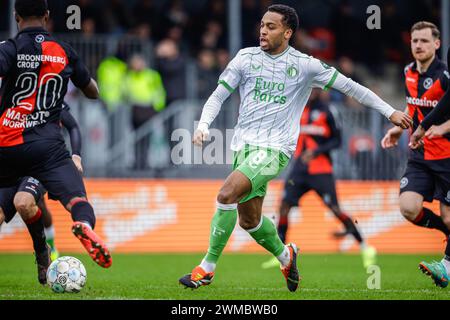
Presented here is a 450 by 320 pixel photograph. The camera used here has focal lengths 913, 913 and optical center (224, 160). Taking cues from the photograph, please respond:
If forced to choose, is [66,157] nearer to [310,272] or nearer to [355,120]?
[310,272]

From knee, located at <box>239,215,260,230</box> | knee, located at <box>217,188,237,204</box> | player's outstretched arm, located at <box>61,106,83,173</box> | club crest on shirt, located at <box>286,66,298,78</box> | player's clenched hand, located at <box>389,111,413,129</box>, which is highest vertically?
club crest on shirt, located at <box>286,66,298,78</box>

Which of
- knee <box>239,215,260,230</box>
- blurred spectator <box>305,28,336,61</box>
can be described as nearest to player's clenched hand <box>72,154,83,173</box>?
knee <box>239,215,260,230</box>

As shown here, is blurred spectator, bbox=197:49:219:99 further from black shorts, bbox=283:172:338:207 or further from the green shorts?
the green shorts

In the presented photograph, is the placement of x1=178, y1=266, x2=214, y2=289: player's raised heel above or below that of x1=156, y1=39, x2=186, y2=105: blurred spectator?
below

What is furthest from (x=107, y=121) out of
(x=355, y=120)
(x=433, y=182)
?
(x=433, y=182)

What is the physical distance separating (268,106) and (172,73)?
360 inches

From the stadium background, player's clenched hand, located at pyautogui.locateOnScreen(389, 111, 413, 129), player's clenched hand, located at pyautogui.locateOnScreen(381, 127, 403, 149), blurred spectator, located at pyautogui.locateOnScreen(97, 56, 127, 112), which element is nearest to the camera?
player's clenched hand, located at pyautogui.locateOnScreen(389, 111, 413, 129)

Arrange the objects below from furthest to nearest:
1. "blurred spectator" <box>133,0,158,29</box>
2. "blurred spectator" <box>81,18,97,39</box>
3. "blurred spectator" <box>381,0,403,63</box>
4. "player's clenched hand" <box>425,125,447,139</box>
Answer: "blurred spectator" <box>381,0,403,63</box> → "blurred spectator" <box>133,0,158,29</box> → "blurred spectator" <box>81,18,97,39</box> → "player's clenched hand" <box>425,125,447,139</box>

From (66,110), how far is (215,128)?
7.51 m

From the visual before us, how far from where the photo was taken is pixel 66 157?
7.93 m

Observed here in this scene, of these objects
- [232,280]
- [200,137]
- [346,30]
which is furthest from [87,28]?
[200,137]

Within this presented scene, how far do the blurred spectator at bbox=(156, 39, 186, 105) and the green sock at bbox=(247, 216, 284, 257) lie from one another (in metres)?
9.16

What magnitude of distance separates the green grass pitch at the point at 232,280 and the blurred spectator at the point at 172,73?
156 inches

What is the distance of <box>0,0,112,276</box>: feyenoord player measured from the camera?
7.70m
